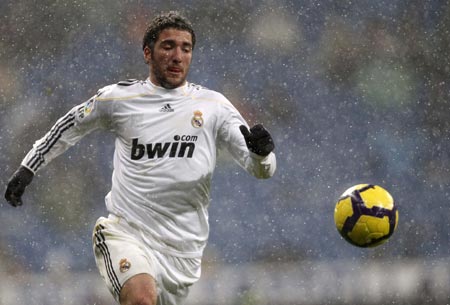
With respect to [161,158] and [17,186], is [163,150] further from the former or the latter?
[17,186]

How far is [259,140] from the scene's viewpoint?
414cm

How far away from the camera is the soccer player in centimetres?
444

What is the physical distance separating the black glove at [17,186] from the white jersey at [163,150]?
0.16 feet

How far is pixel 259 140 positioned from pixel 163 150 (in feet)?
1.90

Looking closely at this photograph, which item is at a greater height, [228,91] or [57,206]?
[228,91]

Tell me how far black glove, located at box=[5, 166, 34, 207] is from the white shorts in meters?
0.43

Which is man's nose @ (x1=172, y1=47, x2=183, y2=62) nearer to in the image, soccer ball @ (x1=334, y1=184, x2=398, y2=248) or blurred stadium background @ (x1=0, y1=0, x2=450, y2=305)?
soccer ball @ (x1=334, y1=184, x2=398, y2=248)

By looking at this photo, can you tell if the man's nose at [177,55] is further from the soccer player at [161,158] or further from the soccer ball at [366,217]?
the soccer ball at [366,217]

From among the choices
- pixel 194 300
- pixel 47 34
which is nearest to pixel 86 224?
pixel 194 300

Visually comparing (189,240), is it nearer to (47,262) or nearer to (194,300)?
(194,300)

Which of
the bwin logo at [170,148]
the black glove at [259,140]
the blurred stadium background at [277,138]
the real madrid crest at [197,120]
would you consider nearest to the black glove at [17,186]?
the bwin logo at [170,148]

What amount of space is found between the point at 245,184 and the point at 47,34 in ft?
10.7

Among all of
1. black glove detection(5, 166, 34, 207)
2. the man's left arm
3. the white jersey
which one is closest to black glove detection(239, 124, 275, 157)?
the man's left arm

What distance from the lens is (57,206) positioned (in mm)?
10492
